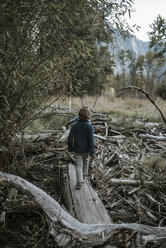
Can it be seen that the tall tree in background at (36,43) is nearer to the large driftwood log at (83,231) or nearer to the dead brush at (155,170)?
the large driftwood log at (83,231)

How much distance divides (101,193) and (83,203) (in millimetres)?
711

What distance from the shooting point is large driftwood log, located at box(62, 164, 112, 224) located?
236 centimetres

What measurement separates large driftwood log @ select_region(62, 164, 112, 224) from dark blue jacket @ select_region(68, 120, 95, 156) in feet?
1.76

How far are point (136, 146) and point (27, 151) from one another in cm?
302

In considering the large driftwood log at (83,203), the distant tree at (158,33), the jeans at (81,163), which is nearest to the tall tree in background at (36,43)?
the jeans at (81,163)

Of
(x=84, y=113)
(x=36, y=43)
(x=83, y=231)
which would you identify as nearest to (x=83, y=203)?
(x=83, y=231)

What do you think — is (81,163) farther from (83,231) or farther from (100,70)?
(100,70)

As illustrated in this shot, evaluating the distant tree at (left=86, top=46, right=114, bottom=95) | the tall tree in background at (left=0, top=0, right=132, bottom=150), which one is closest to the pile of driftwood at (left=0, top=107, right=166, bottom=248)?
the tall tree in background at (left=0, top=0, right=132, bottom=150)

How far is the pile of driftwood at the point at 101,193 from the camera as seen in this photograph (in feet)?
6.37

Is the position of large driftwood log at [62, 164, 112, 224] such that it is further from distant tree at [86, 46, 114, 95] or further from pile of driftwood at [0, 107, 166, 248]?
distant tree at [86, 46, 114, 95]

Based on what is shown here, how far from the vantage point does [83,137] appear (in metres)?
3.21

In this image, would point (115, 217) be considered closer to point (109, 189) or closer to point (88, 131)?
point (109, 189)

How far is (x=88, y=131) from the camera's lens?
126 inches

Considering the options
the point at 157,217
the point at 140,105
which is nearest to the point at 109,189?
the point at 157,217
